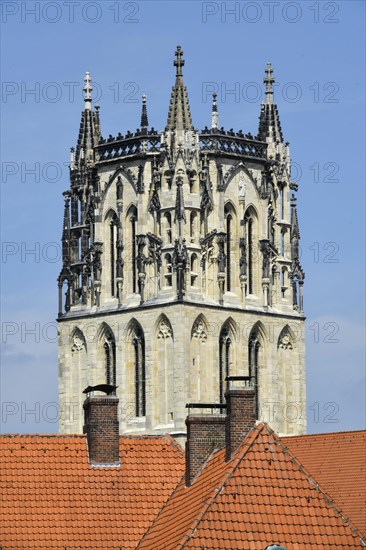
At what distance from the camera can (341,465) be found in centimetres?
7538

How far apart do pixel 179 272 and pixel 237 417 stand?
48.4 metres

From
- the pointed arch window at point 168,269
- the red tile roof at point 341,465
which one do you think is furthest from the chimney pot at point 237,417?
the pointed arch window at point 168,269

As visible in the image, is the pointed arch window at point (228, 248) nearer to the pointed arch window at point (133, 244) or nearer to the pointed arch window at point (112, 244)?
the pointed arch window at point (133, 244)

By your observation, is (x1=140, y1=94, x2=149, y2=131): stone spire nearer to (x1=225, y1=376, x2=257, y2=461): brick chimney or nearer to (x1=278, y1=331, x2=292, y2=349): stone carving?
(x1=278, y1=331, x2=292, y2=349): stone carving

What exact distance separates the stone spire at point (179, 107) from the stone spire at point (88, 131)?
14.7 feet

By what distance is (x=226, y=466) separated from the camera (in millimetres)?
57219

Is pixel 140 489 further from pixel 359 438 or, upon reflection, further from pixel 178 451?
pixel 359 438

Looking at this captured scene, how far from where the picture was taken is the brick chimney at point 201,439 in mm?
60500

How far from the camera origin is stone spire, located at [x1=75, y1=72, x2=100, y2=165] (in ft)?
368

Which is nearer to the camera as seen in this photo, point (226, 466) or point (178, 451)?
point (226, 466)

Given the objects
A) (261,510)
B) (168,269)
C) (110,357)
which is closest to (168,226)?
(168,269)

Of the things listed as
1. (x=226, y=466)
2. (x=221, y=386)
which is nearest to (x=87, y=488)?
(x=226, y=466)

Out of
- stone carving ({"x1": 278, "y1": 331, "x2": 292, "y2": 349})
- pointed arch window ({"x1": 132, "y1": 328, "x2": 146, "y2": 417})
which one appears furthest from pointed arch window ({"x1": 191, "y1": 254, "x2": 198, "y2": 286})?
stone carving ({"x1": 278, "y1": 331, "x2": 292, "y2": 349})

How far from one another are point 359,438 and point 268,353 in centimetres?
3431
